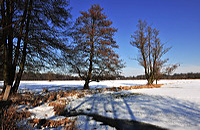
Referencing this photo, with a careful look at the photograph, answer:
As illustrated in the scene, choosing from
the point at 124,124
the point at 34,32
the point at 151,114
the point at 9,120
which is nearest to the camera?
the point at 9,120

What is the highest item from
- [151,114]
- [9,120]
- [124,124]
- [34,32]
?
[34,32]

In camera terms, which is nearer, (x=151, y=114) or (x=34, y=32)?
(x=151, y=114)

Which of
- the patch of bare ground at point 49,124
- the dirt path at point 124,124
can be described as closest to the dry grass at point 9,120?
the patch of bare ground at point 49,124

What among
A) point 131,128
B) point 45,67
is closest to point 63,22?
point 45,67

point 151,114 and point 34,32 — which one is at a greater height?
point 34,32

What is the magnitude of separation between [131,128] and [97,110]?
1.97 meters

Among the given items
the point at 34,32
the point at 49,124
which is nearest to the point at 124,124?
the point at 49,124

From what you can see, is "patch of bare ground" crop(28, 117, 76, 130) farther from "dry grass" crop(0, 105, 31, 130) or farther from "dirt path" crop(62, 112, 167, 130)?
"dirt path" crop(62, 112, 167, 130)

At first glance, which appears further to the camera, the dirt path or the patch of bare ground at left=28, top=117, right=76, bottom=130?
the dirt path

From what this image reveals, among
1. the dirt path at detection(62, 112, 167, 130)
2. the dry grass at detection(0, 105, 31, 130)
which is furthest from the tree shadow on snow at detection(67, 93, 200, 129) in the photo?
the dry grass at detection(0, 105, 31, 130)

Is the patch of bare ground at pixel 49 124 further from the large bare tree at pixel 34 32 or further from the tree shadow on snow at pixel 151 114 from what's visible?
the large bare tree at pixel 34 32

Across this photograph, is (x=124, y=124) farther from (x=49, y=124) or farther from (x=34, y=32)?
(x=34, y=32)

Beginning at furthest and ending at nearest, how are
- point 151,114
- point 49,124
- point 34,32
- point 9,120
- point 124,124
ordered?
A: point 34,32
point 151,114
point 124,124
point 49,124
point 9,120

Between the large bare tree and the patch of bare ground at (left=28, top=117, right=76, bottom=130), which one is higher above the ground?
the large bare tree
